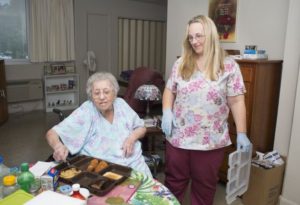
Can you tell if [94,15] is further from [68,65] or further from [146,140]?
[146,140]

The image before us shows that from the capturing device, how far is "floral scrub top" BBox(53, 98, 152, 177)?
1.55 meters

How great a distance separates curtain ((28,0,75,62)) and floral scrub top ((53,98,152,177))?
3.96 meters

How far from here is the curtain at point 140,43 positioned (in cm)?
604

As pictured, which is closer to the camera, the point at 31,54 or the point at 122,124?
the point at 122,124

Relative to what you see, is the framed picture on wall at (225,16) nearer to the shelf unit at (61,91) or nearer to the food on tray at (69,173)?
the food on tray at (69,173)

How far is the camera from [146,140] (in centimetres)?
308

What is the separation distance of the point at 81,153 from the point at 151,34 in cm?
521

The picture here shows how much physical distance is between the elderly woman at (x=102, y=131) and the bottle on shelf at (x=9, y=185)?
0.47 metres

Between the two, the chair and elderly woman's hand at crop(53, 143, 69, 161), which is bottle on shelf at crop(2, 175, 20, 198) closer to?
elderly woman's hand at crop(53, 143, 69, 161)

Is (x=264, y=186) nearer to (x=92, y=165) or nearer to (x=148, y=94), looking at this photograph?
(x=148, y=94)

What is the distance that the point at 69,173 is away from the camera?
1.25 m

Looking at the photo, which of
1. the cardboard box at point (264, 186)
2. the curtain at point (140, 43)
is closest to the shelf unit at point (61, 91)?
the curtain at point (140, 43)

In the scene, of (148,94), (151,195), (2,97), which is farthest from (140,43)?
(151,195)

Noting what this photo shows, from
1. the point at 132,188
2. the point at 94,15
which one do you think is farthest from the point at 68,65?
the point at 132,188
